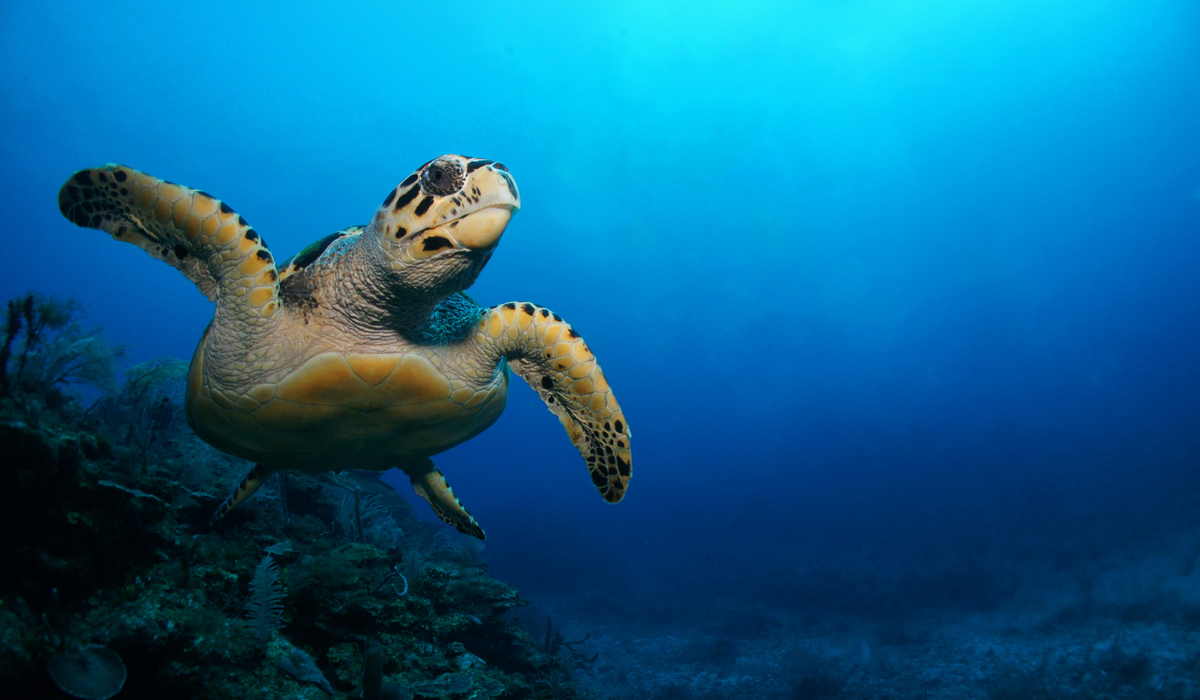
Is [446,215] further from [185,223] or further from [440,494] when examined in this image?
[440,494]

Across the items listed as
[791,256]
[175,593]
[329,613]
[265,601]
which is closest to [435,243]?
[175,593]

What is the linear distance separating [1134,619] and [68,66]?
5792cm

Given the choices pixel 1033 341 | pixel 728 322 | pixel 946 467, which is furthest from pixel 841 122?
pixel 946 467

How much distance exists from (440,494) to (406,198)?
2.84 meters

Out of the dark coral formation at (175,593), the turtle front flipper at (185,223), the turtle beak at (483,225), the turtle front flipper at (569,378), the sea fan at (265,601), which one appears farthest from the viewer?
the turtle front flipper at (569,378)

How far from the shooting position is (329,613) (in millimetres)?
2783

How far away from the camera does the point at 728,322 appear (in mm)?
67000

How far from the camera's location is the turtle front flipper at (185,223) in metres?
2.16

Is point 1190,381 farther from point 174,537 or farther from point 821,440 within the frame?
point 174,537

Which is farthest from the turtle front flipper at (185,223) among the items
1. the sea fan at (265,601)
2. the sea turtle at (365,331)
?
the sea fan at (265,601)

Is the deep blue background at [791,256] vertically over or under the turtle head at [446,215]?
over

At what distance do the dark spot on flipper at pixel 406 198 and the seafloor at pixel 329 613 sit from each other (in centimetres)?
163

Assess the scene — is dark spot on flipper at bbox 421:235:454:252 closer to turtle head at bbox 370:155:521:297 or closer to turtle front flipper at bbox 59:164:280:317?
turtle head at bbox 370:155:521:297

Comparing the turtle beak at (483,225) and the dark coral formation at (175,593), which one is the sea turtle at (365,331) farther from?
the dark coral formation at (175,593)
